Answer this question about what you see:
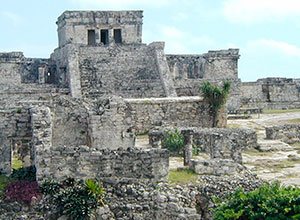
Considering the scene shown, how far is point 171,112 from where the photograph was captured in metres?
26.3

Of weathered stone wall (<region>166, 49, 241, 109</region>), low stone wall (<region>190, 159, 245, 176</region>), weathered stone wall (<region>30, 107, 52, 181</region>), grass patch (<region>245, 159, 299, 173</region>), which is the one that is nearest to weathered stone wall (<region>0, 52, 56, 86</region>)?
weathered stone wall (<region>166, 49, 241, 109</region>)

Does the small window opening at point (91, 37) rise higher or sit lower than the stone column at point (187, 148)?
higher

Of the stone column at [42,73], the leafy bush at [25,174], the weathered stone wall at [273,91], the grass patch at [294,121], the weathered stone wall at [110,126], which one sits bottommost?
the leafy bush at [25,174]

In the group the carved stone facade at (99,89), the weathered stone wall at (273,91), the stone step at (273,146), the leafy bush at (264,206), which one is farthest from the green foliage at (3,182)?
the weathered stone wall at (273,91)

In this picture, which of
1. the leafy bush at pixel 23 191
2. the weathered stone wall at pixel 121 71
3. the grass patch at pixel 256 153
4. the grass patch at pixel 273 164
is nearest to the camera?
the leafy bush at pixel 23 191

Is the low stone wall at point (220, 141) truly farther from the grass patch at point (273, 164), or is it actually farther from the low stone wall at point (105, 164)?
the low stone wall at point (105, 164)

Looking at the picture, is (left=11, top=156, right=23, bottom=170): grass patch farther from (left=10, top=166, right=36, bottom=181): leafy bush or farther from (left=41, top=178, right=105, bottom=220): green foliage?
(left=41, top=178, right=105, bottom=220): green foliage

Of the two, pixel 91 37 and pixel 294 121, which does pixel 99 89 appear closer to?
pixel 91 37

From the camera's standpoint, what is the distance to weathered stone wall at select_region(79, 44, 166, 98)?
112 feet

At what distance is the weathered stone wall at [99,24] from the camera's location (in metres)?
39.3

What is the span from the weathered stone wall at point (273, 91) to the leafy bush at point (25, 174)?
2968 cm

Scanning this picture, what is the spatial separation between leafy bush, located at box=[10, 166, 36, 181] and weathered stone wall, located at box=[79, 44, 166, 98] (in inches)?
730

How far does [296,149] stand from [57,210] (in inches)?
457

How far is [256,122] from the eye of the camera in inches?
1218
